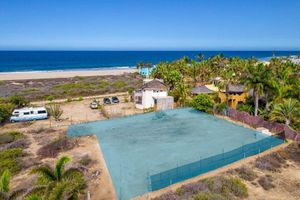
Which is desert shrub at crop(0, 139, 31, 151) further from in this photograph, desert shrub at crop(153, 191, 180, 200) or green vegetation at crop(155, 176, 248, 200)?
green vegetation at crop(155, 176, 248, 200)

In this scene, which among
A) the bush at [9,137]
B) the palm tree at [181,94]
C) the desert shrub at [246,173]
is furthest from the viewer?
the palm tree at [181,94]

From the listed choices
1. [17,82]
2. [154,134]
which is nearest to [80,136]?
[154,134]

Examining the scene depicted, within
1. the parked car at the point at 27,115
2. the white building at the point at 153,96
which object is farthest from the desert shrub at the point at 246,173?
the parked car at the point at 27,115

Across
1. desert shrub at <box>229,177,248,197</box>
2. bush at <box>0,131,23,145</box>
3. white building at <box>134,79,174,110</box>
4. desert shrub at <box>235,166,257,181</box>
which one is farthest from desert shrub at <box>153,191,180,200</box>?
white building at <box>134,79,174,110</box>

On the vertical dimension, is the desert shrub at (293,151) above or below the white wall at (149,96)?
below

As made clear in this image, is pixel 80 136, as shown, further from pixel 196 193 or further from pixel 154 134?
pixel 196 193

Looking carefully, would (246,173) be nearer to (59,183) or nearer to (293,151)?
(293,151)

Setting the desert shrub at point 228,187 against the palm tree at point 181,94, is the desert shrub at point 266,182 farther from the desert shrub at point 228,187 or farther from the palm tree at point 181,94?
the palm tree at point 181,94
